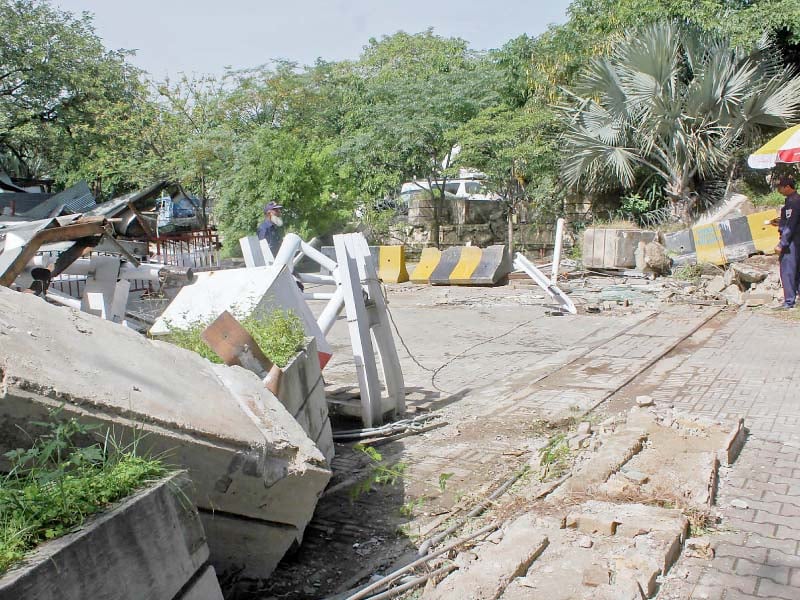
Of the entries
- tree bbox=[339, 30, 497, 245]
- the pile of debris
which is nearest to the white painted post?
the pile of debris

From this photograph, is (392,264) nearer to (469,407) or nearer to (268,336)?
(469,407)

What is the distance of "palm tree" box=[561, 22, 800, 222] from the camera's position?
16.3 metres

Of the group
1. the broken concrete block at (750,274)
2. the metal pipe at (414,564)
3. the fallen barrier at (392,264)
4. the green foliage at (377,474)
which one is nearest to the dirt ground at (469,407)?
the green foliage at (377,474)

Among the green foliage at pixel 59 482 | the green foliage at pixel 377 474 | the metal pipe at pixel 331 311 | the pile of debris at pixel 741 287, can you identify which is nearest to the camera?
the green foliage at pixel 59 482

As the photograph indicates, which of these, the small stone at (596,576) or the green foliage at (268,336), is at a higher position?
the green foliage at (268,336)

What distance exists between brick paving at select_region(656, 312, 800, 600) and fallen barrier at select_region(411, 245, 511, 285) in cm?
616

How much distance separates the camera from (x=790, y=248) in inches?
416

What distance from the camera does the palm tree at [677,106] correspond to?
16.3m

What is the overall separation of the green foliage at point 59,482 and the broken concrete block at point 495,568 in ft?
4.25

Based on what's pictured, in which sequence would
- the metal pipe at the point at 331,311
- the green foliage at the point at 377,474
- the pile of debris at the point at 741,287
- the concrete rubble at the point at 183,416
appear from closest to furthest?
the concrete rubble at the point at 183,416 < the green foliage at the point at 377,474 < the metal pipe at the point at 331,311 < the pile of debris at the point at 741,287

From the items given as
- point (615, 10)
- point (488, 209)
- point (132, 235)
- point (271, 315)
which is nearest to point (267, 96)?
point (132, 235)

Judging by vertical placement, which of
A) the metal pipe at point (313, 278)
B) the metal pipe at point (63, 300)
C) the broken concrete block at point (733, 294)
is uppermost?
→ the metal pipe at point (313, 278)

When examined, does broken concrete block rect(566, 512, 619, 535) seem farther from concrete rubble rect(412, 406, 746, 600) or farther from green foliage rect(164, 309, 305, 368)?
green foliage rect(164, 309, 305, 368)

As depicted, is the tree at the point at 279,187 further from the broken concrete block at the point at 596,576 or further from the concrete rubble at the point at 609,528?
the broken concrete block at the point at 596,576
